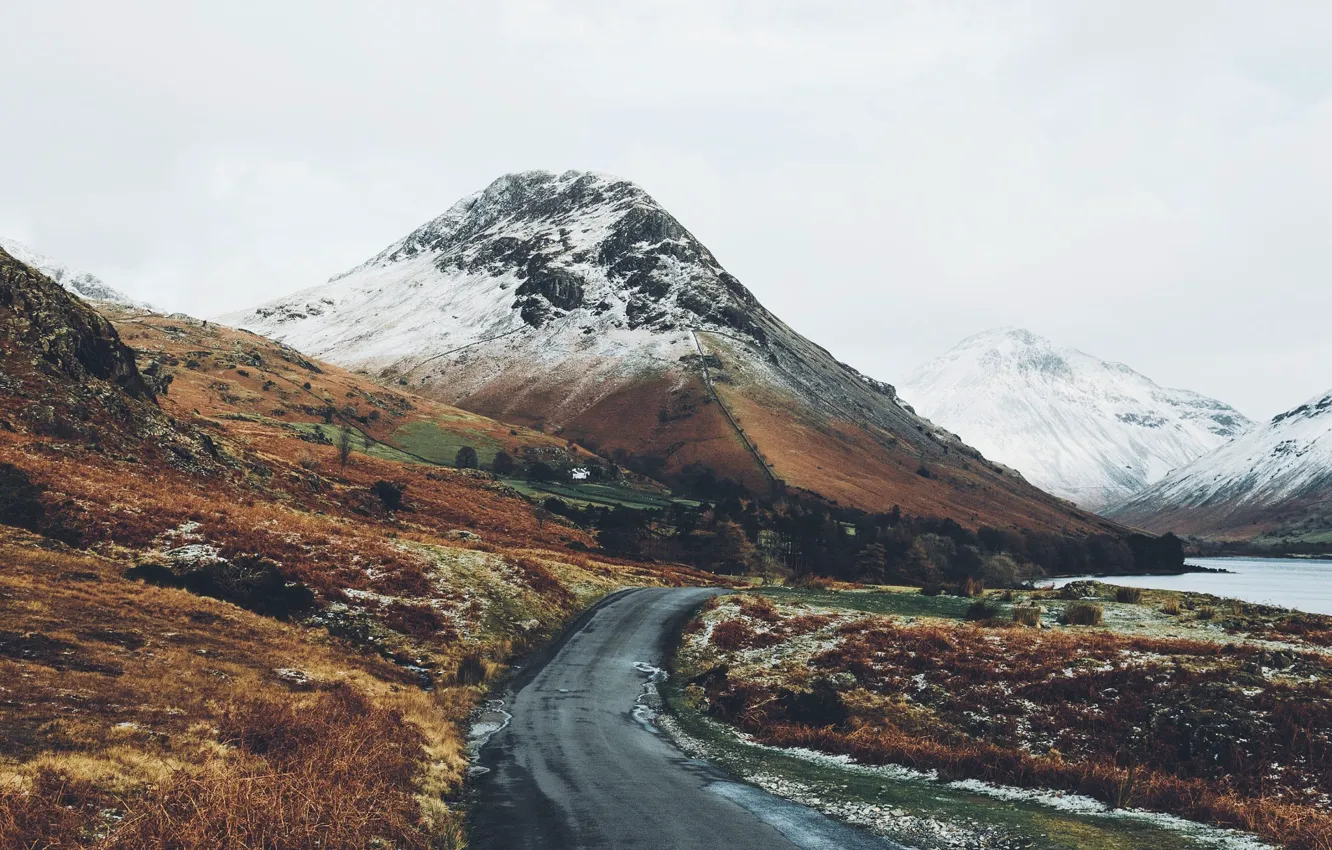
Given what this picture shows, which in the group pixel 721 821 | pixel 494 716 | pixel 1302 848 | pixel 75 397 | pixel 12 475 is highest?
pixel 75 397

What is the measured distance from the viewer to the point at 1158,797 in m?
16.9

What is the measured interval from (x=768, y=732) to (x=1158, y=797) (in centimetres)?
1124

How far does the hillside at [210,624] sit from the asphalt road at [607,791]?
1311 millimetres

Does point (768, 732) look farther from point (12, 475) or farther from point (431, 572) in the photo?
point (12, 475)

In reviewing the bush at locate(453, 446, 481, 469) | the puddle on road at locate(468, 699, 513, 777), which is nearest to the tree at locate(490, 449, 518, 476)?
the bush at locate(453, 446, 481, 469)

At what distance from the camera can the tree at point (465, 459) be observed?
151125 mm

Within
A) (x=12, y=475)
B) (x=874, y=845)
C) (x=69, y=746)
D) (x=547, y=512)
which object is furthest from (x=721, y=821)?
(x=547, y=512)

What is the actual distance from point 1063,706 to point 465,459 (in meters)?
140

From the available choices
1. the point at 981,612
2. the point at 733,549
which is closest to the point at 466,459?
the point at 733,549

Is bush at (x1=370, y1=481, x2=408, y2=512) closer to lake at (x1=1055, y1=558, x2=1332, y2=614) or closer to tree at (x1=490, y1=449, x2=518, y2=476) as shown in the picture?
tree at (x1=490, y1=449, x2=518, y2=476)

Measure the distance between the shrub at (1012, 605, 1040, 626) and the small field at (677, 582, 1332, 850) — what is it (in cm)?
140

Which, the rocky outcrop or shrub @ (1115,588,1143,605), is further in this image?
shrub @ (1115,588,1143,605)

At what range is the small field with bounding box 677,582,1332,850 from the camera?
17438mm

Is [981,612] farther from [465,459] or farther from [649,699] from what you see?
[465,459]
